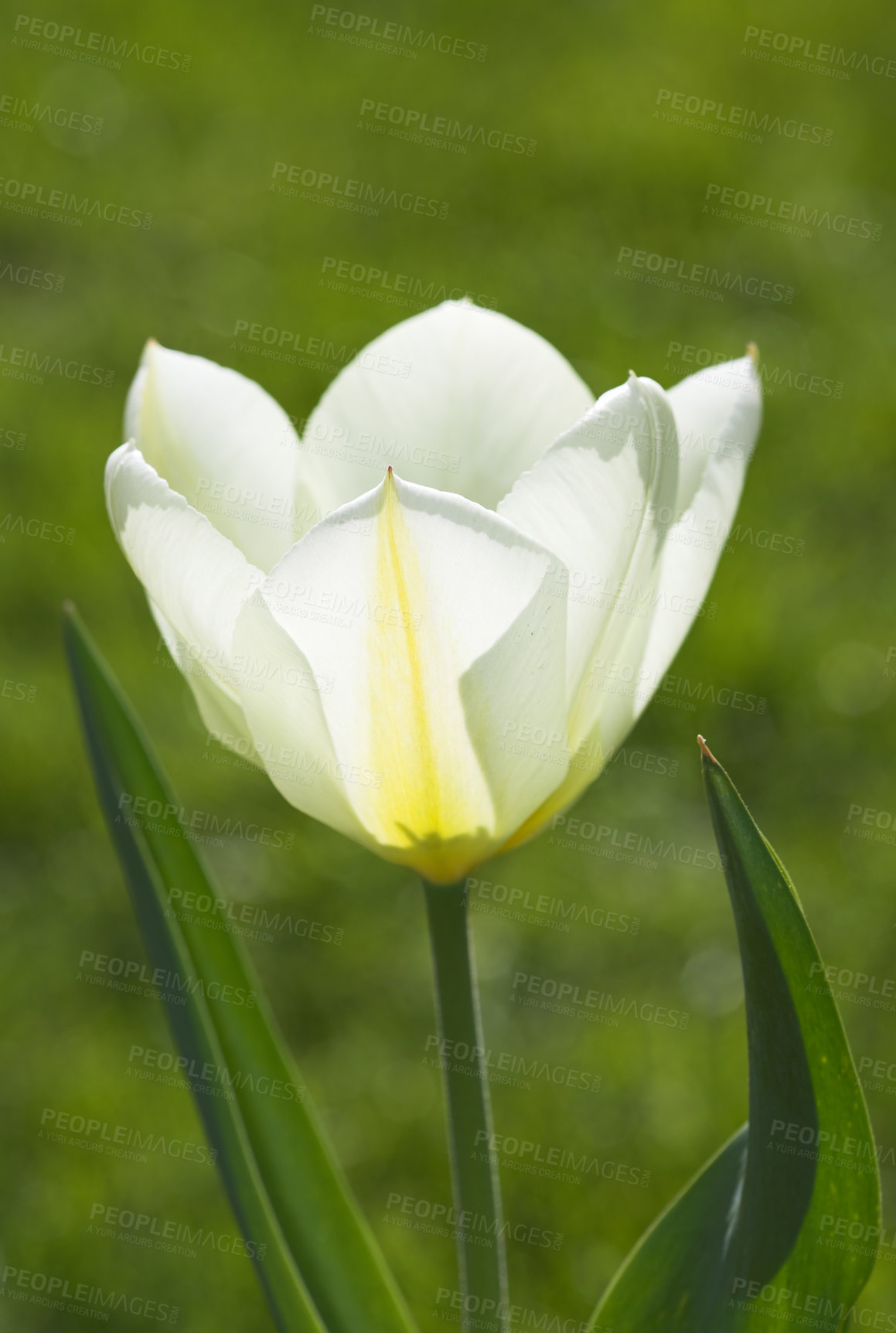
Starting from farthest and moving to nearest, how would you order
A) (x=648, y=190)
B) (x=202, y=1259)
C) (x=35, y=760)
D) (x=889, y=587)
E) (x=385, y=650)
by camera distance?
(x=648, y=190) < (x=889, y=587) < (x=35, y=760) < (x=202, y=1259) < (x=385, y=650)

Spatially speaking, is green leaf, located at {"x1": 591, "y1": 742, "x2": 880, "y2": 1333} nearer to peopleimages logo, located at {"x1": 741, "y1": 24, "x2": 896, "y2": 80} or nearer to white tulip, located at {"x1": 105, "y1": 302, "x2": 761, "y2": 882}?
white tulip, located at {"x1": 105, "y1": 302, "x2": 761, "y2": 882}

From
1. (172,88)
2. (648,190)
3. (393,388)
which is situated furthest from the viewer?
(172,88)

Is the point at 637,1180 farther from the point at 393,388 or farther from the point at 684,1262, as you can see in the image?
the point at 393,388

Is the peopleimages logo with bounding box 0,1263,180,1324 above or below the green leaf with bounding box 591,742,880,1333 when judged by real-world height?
below

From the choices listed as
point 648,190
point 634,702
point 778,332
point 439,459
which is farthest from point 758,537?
point 634,702

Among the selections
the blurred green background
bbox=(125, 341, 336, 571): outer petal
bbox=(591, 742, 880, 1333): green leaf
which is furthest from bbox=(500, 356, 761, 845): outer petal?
the blurred green background

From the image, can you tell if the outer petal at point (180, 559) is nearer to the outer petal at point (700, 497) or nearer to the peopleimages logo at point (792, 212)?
the outer petal at point (700, 497)

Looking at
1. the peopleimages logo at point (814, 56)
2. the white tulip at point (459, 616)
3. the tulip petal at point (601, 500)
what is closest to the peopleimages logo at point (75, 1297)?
the white tulip at point (459, 616)

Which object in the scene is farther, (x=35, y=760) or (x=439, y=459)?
(x=35, y=760)
